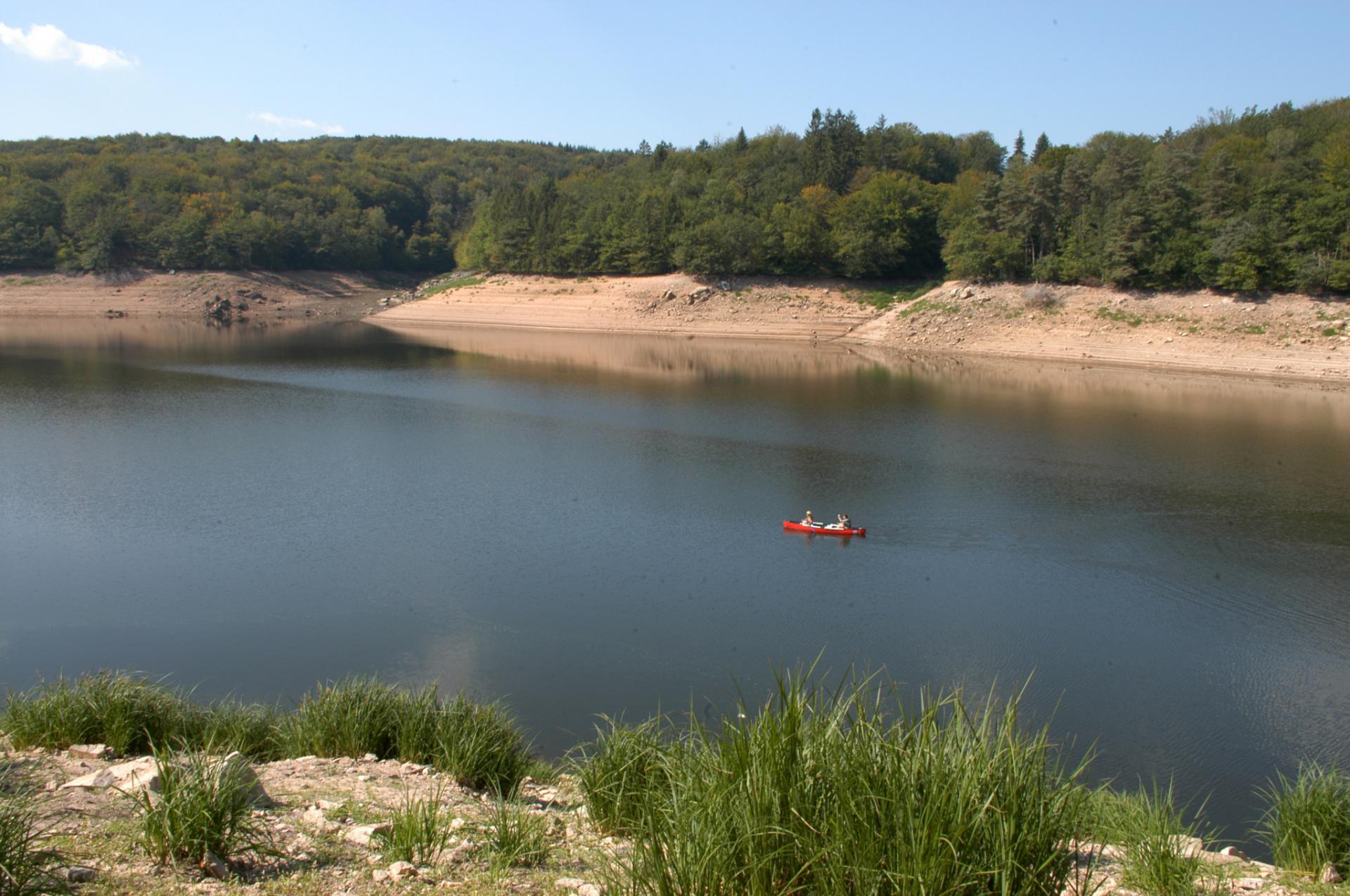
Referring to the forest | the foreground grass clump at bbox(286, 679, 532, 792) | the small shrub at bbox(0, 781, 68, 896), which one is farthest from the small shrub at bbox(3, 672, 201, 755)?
the forest

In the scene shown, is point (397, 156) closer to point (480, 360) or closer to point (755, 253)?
point (755, 253)

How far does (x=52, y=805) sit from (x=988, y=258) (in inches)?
2232

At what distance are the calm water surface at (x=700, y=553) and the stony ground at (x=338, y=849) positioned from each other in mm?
2711

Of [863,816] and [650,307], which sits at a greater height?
[650,307]

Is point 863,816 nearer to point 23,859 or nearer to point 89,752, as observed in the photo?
point 23,859

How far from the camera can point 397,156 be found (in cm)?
13362

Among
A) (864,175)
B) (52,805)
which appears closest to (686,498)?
(52,805)

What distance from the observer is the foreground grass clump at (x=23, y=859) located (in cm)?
458

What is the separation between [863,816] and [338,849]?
338 centimetres

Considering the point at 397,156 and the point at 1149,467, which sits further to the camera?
the point at 397,156

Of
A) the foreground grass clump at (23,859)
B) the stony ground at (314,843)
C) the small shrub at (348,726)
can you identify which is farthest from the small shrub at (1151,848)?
the small shrub at (348,726)

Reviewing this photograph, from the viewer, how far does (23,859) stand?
15.9 feet

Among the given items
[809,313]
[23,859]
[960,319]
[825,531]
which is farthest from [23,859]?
[809,313]

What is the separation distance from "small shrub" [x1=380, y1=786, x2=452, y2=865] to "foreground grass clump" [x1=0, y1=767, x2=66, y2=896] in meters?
1.78
